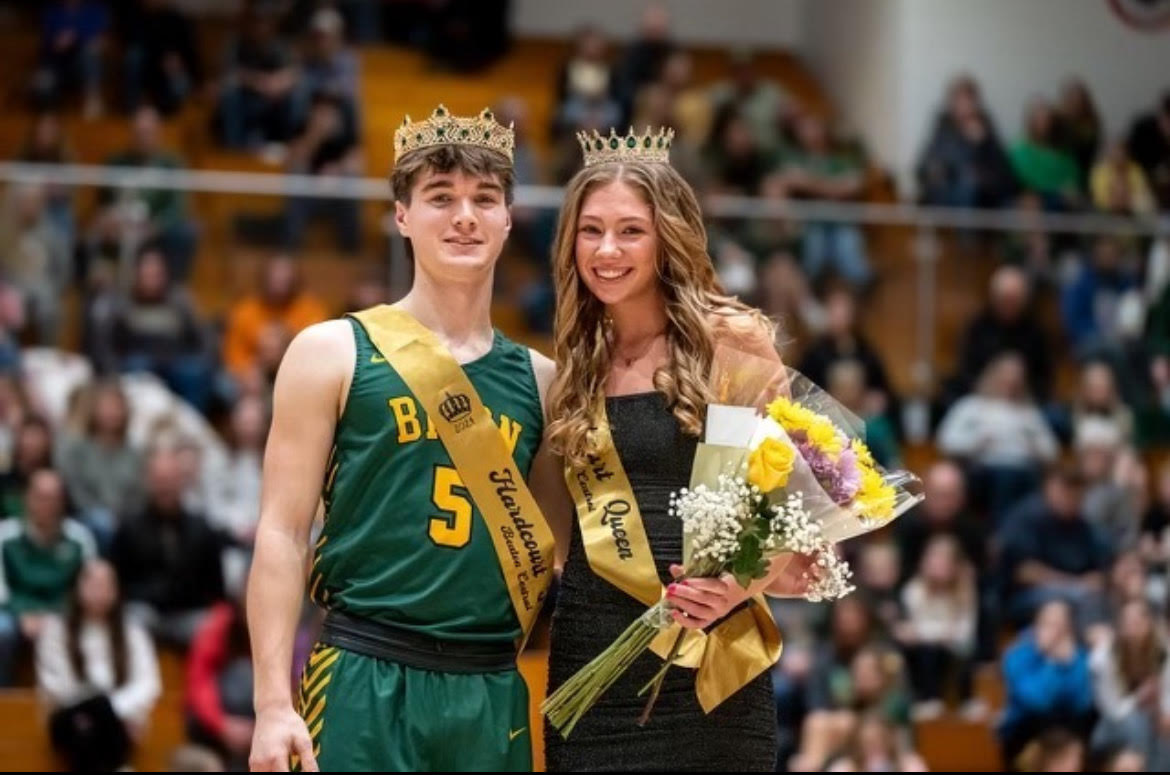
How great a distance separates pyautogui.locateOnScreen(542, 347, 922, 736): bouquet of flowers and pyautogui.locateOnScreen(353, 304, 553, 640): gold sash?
26 cm

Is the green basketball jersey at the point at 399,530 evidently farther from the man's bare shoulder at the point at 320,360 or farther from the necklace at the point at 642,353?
the necklace at the point at 642,353

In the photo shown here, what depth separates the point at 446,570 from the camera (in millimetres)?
4906

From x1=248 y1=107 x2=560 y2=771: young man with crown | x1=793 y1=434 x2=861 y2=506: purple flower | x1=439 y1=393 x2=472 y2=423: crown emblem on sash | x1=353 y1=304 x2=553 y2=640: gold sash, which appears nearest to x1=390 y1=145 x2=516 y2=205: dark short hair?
x1=248 y1=107 x2=560 y2=771: young man with crown

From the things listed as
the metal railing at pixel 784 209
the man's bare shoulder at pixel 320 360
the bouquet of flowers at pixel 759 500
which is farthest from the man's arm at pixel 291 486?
the metal railing at pixel 784 209

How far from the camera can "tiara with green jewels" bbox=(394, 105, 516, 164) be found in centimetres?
503

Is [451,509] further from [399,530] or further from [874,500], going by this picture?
[874,500]

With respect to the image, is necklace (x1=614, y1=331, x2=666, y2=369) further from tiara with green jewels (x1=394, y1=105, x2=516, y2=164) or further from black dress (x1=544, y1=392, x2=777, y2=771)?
tiara with green jewels (x1=394, y1=105, x2=516, y2=164)

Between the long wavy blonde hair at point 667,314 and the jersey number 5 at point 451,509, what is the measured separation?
240 mm

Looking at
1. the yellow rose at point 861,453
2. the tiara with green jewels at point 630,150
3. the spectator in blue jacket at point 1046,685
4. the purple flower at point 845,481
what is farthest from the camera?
the spectator in blue jacket at point 1046,685

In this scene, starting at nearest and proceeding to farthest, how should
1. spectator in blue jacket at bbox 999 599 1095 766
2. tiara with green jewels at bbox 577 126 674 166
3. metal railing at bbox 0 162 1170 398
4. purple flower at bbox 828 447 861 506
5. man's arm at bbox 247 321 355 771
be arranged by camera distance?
1. man's arm at bbox 247 321 355 771
2. purple flower at bbox 828 447 861 506
3. tiara with green jewels at bbox 577 126 674 166
4. spectator in blue jacket at bbox 999 599 1095 766
5. metal railing at bbox 0 162 1170 398

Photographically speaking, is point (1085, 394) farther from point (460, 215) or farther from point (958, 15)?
point (460, 215)

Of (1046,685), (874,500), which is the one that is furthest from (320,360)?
(1046,685)

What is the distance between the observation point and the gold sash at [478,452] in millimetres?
4965

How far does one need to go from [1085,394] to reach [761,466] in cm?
889
